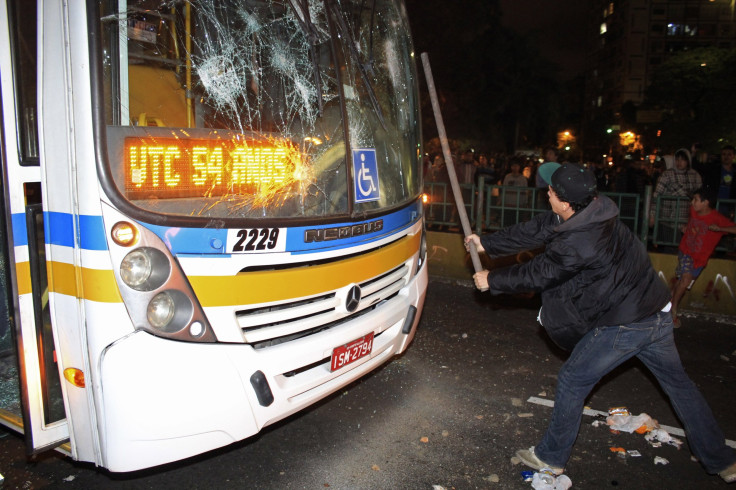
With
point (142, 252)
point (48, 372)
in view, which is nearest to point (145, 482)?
point (48, 372)

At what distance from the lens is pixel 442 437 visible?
3.71m

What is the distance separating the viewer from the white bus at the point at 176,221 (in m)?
2.43

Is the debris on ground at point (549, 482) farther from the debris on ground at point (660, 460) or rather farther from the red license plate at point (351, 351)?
the red license plate at point (351, 351)

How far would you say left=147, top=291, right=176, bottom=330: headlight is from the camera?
8.12 ft

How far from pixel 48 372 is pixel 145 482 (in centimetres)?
89

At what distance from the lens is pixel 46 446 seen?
274 centimetres

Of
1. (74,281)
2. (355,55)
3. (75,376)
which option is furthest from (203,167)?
(355,55)

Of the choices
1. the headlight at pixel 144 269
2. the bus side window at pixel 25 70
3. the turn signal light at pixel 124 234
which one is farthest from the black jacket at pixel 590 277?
the bus side window at pixel 25 70

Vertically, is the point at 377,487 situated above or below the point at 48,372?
below

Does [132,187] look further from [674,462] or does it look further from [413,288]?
[674,462]

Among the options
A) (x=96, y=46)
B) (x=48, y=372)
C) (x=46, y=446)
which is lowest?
(x=46, y=446)

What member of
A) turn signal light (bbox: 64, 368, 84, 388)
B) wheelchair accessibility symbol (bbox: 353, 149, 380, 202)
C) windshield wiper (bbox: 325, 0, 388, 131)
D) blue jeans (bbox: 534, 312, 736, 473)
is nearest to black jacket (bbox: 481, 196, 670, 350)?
blue jeans (bbox: 534, 312, 736, 473)

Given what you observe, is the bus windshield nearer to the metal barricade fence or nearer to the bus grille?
the bus grille

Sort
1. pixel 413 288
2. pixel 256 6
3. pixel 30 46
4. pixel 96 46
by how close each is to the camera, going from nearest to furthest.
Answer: pixel 96 46 → pixel 30 46 → pixel 256 6 → pixel 413 288
